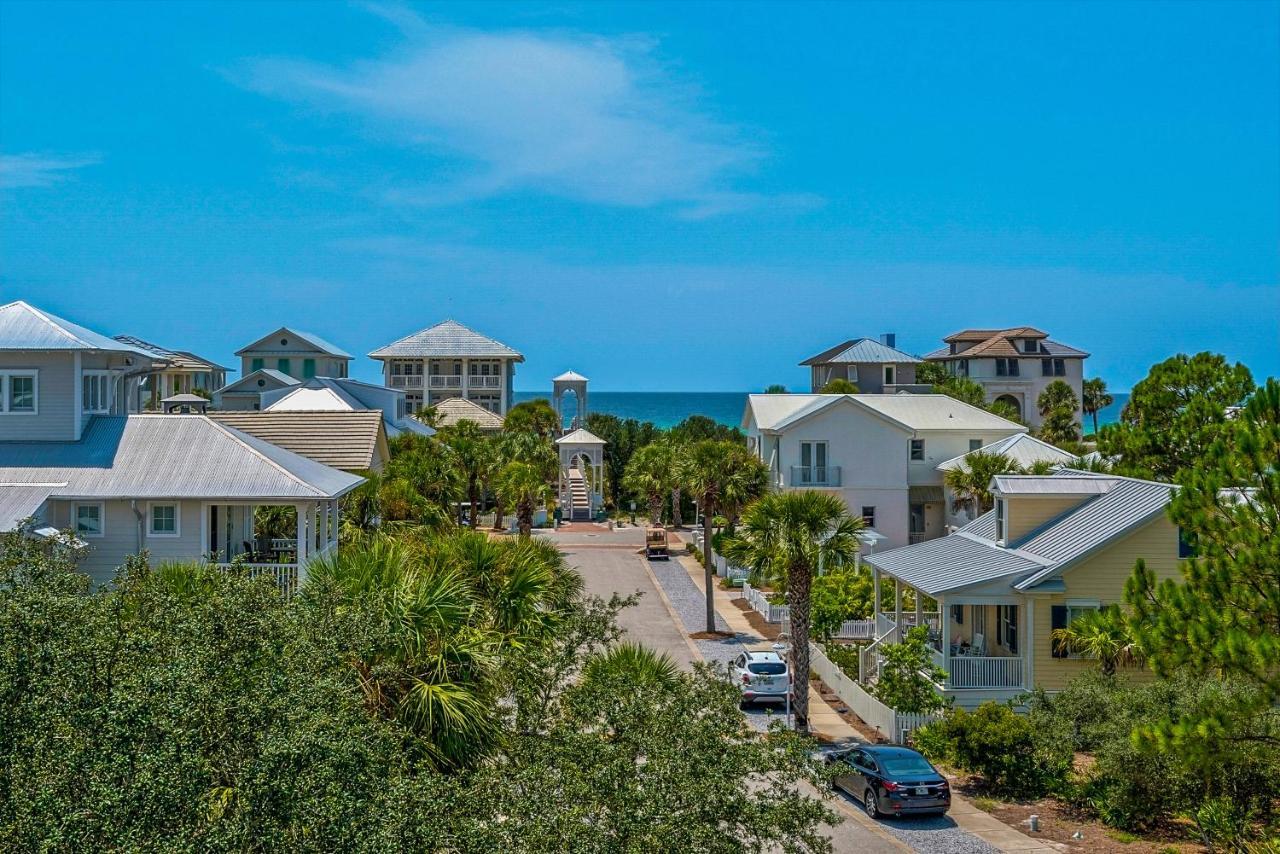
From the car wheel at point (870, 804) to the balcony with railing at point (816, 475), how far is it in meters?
30.1

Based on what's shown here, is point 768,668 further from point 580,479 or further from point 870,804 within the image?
point 580,479

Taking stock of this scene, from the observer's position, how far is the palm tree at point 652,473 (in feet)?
189

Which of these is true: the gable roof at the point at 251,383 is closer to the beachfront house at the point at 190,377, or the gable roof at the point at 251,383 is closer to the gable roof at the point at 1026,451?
the beachfront house at the point at 190,377

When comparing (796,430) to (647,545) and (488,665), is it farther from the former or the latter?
(488,665)

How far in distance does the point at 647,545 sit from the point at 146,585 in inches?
1759

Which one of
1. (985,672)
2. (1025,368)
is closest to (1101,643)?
(985,672)

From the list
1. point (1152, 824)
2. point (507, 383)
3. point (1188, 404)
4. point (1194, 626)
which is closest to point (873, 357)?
point (507, 383)

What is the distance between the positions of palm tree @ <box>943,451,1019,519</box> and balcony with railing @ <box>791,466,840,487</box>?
194 inches

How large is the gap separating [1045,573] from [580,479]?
168 ft

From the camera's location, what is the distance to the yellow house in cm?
2953

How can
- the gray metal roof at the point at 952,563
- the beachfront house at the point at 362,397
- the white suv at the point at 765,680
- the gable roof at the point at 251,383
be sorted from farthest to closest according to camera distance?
the gable roof at the point at 251,383
the beachfront house at the point at 362,397
the white suv at the point at 765,680
the gray metal roof at the point at 952,563

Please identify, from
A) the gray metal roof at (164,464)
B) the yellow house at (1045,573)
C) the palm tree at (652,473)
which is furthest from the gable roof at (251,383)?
the yellow house at (1045,573)

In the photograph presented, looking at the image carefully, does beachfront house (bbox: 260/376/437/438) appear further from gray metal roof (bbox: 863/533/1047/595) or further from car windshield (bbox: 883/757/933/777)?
car windshield (bbox: 883/757/933/777)

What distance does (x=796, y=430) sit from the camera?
175 ft
